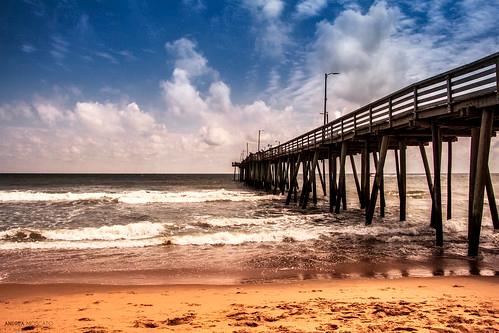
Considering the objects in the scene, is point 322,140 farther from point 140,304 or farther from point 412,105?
point 140,304

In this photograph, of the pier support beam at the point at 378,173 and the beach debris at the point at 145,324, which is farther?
the pier support beam at the point at 378,173

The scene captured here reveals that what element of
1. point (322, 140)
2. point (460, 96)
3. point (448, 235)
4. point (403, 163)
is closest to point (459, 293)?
point (460, 96)

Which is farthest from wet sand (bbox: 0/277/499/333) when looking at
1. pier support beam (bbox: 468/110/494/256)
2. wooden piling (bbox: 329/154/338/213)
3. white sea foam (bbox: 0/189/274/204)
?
white sea foam (bbox: 0/189/274/204)

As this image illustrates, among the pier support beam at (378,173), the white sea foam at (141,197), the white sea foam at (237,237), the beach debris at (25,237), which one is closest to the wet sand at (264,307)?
the white sea foam at (237,237)

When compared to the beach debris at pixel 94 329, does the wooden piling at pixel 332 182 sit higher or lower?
higher

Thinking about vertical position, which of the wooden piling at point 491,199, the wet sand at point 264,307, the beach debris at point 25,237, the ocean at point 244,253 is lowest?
the beach debris at point 25,237

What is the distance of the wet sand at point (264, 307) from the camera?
3.87m

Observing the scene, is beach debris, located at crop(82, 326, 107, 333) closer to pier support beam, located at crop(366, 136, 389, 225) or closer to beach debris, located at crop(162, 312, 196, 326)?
beach debris, located at crop(162, 312, 196, 326)

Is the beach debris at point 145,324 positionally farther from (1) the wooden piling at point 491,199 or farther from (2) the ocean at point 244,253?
(1) the wooden piling at point 491,199

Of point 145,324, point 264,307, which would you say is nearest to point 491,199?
point 264,307

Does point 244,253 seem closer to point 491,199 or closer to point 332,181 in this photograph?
point 491,199

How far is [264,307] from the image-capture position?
4664 millimetres

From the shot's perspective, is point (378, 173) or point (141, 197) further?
point (141, 197)

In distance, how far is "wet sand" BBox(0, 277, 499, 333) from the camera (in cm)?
387
